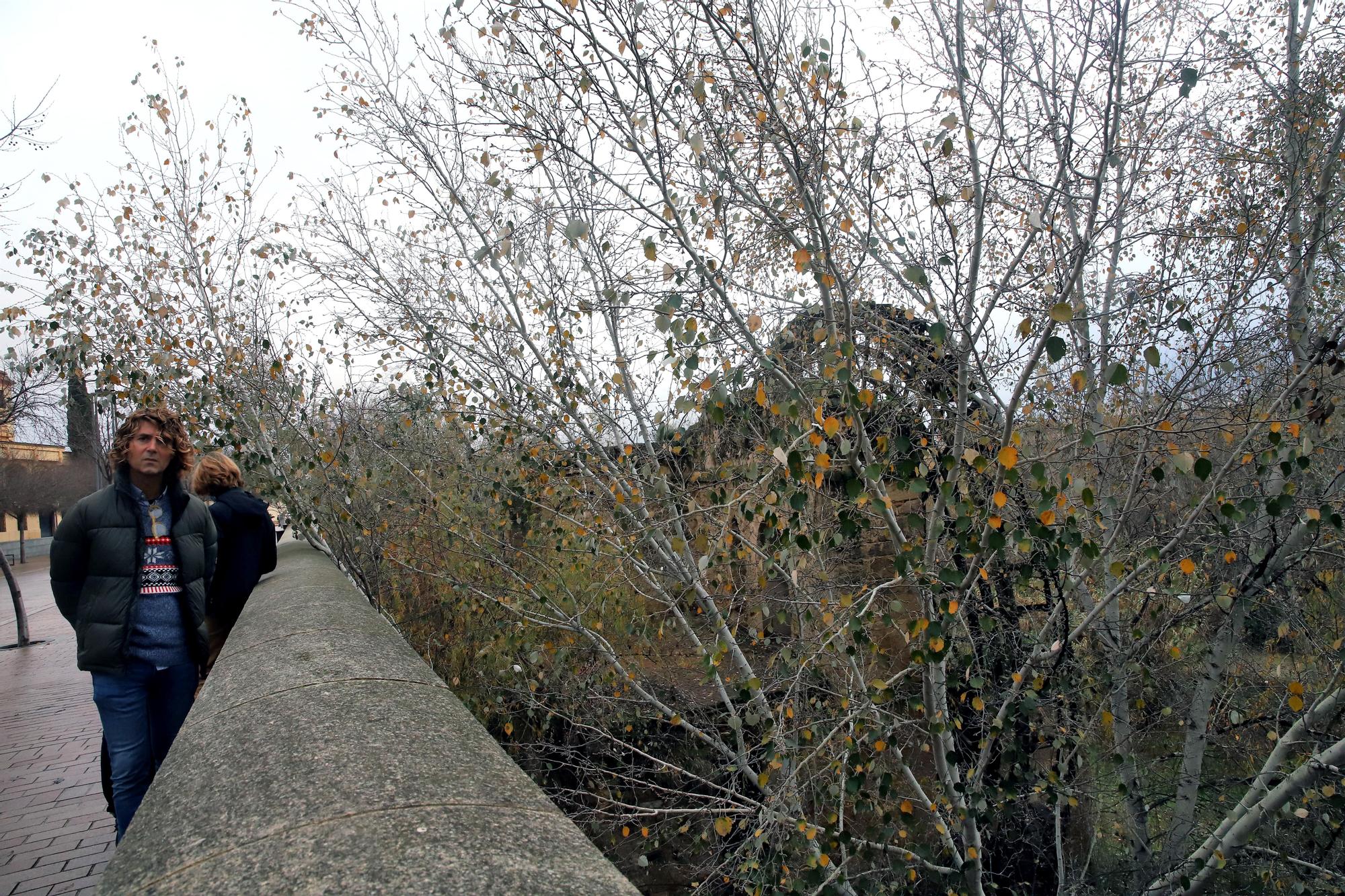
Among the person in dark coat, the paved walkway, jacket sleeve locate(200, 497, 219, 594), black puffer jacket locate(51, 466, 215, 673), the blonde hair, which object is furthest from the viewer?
the blonde hair

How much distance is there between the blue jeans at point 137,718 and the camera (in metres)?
3.39

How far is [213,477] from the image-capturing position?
4914 millimetres

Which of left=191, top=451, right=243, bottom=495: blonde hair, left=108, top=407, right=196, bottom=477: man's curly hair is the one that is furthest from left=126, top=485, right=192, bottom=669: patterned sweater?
left=191, top=451, right=243, bottom=495: blonde hair

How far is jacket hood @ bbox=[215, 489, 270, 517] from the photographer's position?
15.4 ft

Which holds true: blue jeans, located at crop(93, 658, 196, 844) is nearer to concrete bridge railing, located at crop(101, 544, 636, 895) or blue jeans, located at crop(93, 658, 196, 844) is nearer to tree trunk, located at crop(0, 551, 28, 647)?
concrete bridge railing, located at crop(101, 544, 636, 895)

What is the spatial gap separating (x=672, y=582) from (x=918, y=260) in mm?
2661

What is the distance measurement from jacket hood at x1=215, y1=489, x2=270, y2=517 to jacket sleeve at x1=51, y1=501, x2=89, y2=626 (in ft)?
4.18

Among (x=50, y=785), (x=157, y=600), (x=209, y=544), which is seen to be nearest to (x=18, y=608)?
(x=50, y=785)

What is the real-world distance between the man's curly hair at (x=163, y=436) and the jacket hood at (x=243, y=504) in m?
0.92

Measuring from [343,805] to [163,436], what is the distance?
110 inches

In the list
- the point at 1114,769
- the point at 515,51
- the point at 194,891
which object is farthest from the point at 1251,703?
the point at 194,891

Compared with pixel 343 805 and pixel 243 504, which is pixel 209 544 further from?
pixel 343 805

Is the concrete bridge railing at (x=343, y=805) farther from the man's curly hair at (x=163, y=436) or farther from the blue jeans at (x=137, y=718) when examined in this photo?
the man's curly hair at (x=163, y=436)

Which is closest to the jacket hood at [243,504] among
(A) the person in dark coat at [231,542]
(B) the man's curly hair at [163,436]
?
(A) the person in dark coat at [231,542]
